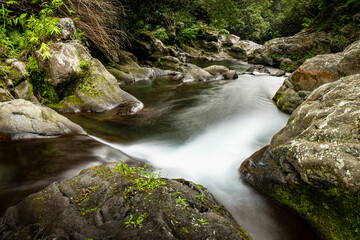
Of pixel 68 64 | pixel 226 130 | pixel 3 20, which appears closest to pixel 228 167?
pixel 226 130

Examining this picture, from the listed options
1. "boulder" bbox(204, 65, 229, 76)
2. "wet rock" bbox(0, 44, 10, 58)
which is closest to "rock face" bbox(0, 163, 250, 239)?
"wet rock" bbox(0, 44, 10, 58)

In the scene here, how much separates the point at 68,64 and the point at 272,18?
37941 millimetres

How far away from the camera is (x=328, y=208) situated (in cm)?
245

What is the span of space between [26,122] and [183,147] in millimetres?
3277

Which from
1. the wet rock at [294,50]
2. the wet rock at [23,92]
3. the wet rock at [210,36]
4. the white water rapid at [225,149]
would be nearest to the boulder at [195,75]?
the white water rapid at [225,149]

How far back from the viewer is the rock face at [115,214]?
5.32 ft

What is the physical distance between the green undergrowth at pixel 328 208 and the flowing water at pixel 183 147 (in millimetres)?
170

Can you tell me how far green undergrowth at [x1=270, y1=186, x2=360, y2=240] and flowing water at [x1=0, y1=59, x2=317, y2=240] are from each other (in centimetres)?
17

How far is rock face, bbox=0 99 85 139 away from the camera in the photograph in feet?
11.4

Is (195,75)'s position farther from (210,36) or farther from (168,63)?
(210,36)

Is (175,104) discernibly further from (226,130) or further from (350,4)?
(350,4)

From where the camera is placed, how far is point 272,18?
34500 millimetres

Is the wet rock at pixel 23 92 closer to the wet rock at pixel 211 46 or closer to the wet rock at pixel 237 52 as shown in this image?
the wet rock at pixel 211 46

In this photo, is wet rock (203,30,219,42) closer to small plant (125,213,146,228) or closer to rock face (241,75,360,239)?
rock face (241,75,360,239)
